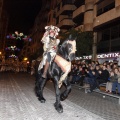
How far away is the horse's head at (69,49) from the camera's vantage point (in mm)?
6473

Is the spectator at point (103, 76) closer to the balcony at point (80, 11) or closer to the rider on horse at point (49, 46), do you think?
the rider on horse at point (49, 46)

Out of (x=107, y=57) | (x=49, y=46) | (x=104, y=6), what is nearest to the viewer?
(x=49, y=46)

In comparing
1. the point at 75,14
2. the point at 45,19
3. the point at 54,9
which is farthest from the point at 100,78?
the point at 45,19

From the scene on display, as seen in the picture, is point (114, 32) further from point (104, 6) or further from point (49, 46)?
point (49, 46)

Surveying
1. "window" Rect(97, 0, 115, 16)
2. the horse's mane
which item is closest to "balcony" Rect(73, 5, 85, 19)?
"window" Rect(97, 0, 115, 16)

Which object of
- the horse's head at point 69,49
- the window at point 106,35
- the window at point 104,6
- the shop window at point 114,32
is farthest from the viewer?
the window at point 106,35

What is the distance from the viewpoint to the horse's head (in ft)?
21.2

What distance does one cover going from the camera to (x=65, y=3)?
4412 centimetres

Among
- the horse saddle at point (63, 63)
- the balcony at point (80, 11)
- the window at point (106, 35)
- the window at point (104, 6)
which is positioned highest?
the balcony at point (80, 11)

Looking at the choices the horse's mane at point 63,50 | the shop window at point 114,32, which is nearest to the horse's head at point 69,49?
the horse's mane at point 63,50

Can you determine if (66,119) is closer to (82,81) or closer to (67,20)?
(82,81)

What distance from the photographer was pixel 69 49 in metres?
6.50

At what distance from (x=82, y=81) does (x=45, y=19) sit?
53673mm

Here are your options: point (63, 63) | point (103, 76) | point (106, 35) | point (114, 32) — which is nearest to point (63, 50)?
point (63, 63)
